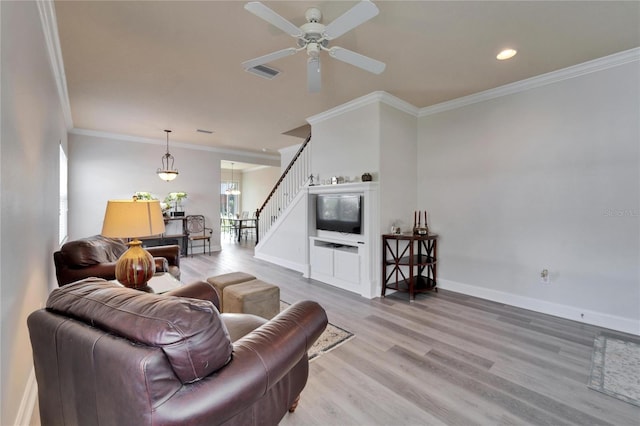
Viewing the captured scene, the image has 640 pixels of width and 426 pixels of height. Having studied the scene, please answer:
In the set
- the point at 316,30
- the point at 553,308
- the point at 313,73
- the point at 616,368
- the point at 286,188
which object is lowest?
the point at 616,368

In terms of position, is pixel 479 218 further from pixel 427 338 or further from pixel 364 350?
pixel 364 350

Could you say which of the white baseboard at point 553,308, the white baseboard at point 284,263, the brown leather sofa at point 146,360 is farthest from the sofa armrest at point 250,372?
the white baseboard at point 284,263

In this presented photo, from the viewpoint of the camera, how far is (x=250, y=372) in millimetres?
1110

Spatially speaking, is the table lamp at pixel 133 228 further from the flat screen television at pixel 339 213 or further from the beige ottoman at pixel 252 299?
the flat screen television at pixel 339 213

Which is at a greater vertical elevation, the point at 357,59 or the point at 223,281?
the point at 357,59

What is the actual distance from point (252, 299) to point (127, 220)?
128 cm

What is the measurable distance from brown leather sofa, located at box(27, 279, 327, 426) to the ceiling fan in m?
1.78

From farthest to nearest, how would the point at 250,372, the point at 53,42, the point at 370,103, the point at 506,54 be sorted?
the point at 370,103, the point at 506,54, the point at 53,42, the point at 250,372

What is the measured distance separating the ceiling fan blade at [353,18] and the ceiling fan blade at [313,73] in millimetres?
257

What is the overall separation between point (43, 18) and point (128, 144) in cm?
491

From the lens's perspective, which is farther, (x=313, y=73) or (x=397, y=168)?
(x=397, y=168)

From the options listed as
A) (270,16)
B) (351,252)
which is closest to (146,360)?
(270,16)

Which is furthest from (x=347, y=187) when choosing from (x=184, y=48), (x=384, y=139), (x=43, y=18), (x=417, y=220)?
(x=43, y=18)

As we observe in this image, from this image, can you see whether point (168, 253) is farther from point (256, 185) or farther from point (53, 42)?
point (256, 185)
